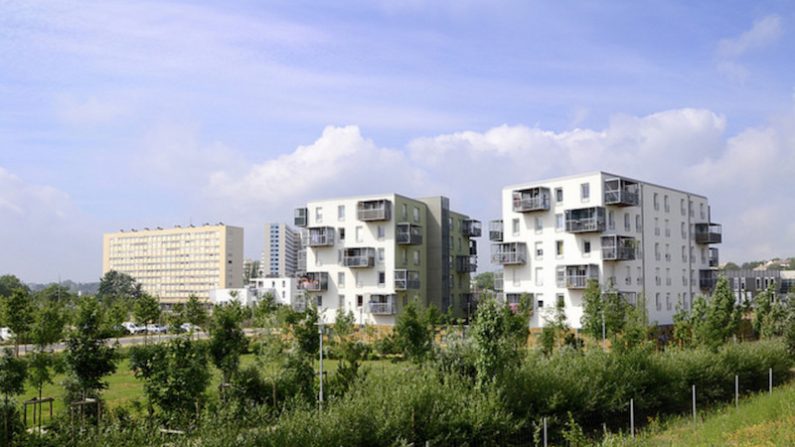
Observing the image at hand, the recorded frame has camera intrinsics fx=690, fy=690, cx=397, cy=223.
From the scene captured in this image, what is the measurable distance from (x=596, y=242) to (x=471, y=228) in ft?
76.9

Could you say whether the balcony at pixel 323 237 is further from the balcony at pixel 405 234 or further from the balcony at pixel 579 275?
the balcony at pixel 579 275

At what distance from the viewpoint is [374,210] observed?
63.2m

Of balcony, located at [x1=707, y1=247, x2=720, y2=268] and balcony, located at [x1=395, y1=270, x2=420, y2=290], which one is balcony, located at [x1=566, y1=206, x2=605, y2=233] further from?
balcony, located at [x1=707, y1=247, x2=720, y2=268]

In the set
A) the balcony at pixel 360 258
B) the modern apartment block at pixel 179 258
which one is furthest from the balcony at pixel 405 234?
the modern apartment block at pixel 179 258

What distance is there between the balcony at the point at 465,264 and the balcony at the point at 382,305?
43.1 feet

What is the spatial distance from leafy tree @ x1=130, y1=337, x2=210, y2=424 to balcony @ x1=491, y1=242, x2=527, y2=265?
4013cm

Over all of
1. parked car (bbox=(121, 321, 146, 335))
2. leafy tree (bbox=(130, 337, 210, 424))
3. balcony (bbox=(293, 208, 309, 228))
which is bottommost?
parked car (bbox=(121, 321, 146, 335))

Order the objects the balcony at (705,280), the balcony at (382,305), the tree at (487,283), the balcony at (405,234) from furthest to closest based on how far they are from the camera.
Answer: the tree at (487,283) < the balcony at (705,280) < the balcony at (405,234) < the balcony at (382,305)

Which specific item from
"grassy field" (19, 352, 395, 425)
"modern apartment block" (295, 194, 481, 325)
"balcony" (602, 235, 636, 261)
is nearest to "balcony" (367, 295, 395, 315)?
"modern apartment block" (295, 194, 481, 325)

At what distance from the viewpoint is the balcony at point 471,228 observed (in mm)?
76269

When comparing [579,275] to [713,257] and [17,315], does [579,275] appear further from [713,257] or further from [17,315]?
[17,315]

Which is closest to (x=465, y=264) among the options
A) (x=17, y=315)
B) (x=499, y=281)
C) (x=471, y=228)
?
(x=471, y=228)

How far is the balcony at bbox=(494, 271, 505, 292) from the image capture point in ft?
199

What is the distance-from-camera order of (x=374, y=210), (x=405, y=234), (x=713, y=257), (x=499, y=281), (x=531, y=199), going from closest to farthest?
1. (x=531, y=199)
2. (x=499, y=281)
3. (x=374, y=210)
4. (x=405, y=234)
5. (x=713, y=257)
